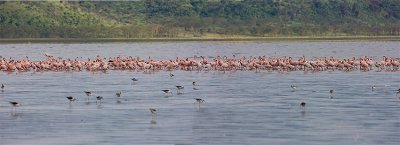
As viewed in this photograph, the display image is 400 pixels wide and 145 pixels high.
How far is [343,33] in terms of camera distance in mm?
173875

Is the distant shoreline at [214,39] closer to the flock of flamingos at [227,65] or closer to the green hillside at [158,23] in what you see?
the green hillside at [158,23]

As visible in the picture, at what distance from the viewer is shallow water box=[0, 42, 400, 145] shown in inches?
1292

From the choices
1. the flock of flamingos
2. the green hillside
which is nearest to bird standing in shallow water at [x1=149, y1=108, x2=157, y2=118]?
the flock of flamingos

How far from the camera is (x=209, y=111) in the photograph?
4044 cm

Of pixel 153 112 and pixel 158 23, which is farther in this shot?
pixel 158 23

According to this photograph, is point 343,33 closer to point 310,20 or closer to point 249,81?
point 310,20

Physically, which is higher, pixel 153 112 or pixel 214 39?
pixel 153 112

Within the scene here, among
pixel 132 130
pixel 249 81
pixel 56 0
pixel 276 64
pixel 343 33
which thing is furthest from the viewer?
pixel 56 0

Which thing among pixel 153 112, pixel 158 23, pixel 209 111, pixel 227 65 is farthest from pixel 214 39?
pixel 153 112

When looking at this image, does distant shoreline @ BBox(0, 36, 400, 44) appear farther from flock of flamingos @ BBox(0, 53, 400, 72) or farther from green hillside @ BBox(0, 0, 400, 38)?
flock of flamingos @ BBox(0, 53, 400, 72)

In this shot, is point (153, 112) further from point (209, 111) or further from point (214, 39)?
point (214, 39)

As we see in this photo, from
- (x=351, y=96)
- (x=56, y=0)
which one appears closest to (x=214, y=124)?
(x=351, y=96)

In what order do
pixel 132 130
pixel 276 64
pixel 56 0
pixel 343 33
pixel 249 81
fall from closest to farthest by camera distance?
pixel 132 130
pixel 249 81
pixel 276 64
pixel 343 33
pixel 56 0

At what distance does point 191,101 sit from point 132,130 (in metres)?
10.5
